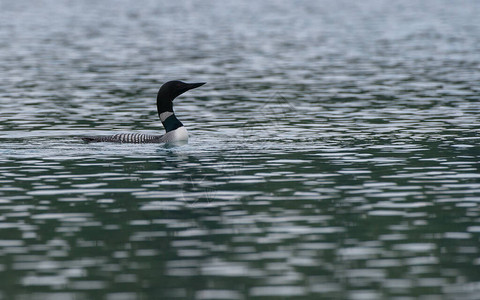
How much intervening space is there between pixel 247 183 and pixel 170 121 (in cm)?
659

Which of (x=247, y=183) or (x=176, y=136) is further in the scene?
(x=176, y=136)

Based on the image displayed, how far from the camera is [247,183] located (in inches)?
890

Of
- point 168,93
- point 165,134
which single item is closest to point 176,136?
point 165,134

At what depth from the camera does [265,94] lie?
138 feet

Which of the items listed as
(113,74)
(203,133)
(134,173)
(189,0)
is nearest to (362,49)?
(113,74)

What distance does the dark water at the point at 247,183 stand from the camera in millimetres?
15367

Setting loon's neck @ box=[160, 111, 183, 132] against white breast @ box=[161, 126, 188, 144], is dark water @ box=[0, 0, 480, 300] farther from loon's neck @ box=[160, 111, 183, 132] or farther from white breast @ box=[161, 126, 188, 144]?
loon's neck @ box=[160, 111, 183, 132]

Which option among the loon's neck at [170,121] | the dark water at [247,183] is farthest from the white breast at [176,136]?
the dark water at [247,183]

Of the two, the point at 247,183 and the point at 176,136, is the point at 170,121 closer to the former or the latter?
the point at 176,136

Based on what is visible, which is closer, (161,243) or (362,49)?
(161,243)

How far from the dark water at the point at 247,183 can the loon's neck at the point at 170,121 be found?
695mm

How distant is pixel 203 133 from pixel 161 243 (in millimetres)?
13870

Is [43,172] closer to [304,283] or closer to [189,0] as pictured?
[304,283]

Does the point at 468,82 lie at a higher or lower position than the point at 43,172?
lower
